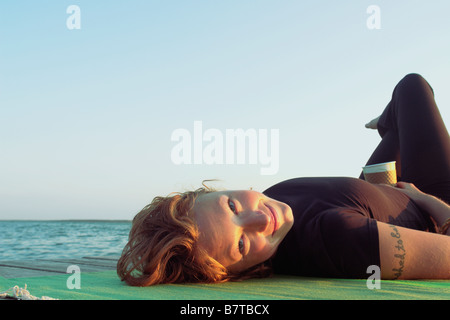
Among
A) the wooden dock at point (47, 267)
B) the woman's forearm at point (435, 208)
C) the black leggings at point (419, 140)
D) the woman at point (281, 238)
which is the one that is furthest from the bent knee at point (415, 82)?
the wooden dock at point (47, 267)

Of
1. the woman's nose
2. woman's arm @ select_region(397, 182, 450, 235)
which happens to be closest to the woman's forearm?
woman's arm @ select_region(397, 182, 450, 235)

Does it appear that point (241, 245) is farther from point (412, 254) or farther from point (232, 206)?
point (412, 254)

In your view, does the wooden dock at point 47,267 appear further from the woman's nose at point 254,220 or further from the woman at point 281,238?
the woman's nose at point 254,220

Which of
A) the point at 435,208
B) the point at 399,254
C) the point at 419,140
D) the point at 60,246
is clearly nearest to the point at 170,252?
the point at 399,254

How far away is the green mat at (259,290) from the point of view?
4.71 ft

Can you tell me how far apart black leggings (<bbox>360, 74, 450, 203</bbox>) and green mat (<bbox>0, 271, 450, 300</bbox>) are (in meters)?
1.32

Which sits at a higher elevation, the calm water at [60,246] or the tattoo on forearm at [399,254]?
the tattoo on forearm at [399,254]

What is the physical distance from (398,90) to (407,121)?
352 millimetres

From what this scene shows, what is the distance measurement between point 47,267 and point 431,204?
2596mm

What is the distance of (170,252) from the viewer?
1.90 meters

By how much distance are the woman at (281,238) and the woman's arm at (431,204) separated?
49 mm

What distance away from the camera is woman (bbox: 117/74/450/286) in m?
1.80
